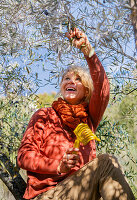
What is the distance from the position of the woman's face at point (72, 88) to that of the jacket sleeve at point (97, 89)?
0.67 ft

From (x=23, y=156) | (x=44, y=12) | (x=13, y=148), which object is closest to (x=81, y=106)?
(x=23, y=156)

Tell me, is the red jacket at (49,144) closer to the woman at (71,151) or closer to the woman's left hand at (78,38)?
the woman at (71,151)

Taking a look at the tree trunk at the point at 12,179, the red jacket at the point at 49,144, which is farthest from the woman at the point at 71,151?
the tree trunk at the point at 12,179

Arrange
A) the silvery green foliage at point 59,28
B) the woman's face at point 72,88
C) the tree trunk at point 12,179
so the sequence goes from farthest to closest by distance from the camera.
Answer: the tree trunk at point 12,179 → the woman's face at point 72,88 → the silvery green foliage at point 59,28

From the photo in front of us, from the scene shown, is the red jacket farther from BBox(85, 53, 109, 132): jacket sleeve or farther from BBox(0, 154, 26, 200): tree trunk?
BBox(0, 154, 26, 200): tree trunk

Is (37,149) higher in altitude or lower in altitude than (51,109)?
lower

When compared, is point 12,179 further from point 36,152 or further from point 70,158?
point 70,158

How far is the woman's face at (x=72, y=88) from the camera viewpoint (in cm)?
278

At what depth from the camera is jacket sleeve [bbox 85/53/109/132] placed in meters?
2.33

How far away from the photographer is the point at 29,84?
10.6 feet

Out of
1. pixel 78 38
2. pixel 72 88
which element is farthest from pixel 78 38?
pixel 72 88

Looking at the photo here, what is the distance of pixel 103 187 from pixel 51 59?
1.35 meters

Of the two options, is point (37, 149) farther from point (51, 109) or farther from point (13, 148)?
point (13, 148)

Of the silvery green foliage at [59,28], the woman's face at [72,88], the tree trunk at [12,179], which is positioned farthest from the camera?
the tree trunk at [12,179]
